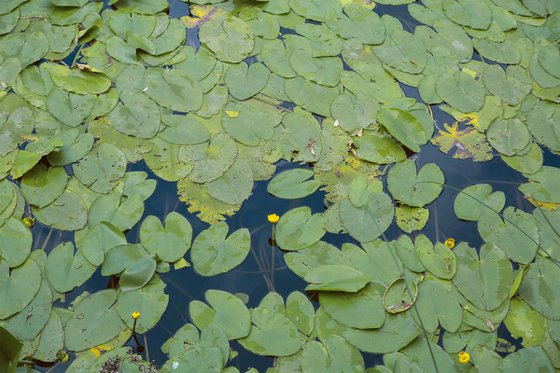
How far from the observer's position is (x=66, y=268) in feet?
6.54

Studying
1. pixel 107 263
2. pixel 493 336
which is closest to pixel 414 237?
pixel 493 336

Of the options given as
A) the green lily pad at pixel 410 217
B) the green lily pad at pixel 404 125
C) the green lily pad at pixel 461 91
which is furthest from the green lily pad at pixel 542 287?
the green lily pad at pixel 461 91

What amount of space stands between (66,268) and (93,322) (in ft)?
0.80

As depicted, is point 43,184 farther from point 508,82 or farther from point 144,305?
point 508,82

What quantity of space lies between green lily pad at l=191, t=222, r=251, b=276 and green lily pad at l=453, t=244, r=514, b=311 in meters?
0.77

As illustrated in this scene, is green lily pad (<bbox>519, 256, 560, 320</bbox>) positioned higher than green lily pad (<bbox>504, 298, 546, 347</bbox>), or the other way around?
green lily pad (<bbox>519, 256, 560, 320</bbox>)

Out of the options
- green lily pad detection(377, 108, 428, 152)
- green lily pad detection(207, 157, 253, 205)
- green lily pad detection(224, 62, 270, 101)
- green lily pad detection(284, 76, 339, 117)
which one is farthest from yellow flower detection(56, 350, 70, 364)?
green lily pad detection(377, 108, 428, 152)

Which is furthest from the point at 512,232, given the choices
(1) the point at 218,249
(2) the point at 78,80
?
(2) the point at 78,80

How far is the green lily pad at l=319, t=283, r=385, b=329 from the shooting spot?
6.27 feet

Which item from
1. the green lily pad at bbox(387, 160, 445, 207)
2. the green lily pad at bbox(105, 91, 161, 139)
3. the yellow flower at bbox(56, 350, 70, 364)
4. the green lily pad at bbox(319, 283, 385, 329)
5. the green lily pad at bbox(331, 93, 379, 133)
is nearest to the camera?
the yellow flower at bbox(56, 350, 70, 364)

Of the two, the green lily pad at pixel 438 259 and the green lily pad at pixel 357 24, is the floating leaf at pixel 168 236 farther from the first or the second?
the green lily pad at pixel 357 24

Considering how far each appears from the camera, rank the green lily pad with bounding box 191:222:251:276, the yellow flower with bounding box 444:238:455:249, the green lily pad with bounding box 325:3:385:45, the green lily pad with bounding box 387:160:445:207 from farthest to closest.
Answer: the green lily pad with bounding box 325:3:385:45 < the green lily pad with bounding box 387:160:445:207 < the yellow flower with bounding box 444:238:455:249 < the green lily pad with bounding box 191:222:251:276

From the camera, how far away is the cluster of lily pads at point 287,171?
1885mm

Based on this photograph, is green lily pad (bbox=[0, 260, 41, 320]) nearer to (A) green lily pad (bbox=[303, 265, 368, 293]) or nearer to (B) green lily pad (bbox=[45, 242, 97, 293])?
(B) green lily pad (bbox=[45, 242, 97, 293])
